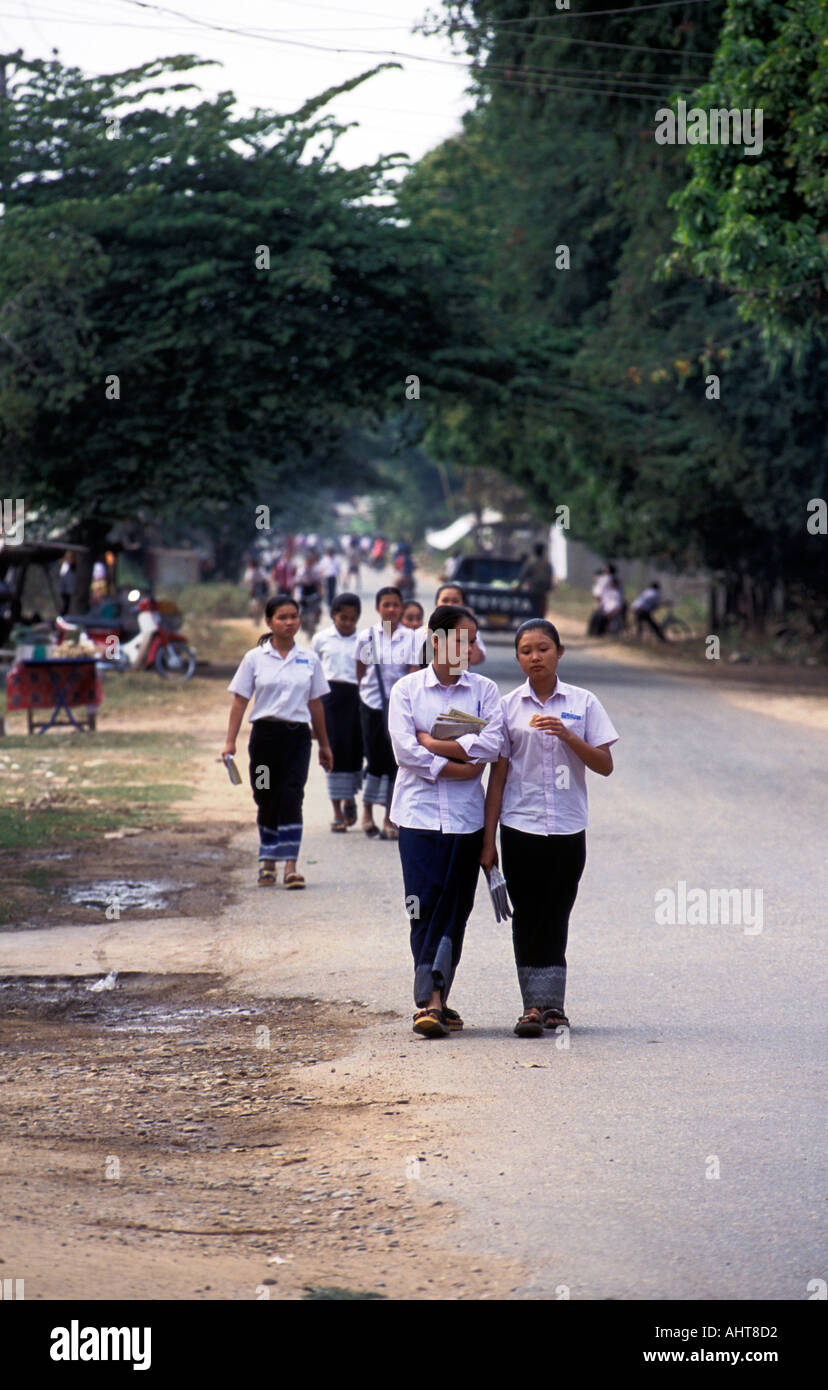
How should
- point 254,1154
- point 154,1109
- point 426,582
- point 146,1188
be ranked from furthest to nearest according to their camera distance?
1. point 426,582
2. point 154,1109
3. point 254,1154
4. point 146,1188

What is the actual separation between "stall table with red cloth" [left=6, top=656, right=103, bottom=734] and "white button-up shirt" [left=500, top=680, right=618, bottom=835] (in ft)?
40.6

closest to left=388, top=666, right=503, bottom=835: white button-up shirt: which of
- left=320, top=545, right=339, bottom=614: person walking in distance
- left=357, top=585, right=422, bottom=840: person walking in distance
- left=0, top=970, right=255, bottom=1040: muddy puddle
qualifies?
left=0, top=970, right=255, bottom=1040: muddy puddle

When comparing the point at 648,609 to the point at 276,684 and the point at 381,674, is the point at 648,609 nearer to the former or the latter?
the point at 381,674

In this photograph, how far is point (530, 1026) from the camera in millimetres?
6707

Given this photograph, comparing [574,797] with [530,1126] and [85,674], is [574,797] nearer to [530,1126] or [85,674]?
[530,1126]

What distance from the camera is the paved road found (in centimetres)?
455

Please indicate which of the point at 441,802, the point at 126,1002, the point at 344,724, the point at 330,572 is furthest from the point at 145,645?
the point at 441,802

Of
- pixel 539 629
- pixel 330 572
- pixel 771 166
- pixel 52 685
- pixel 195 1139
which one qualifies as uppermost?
pixel 771 166

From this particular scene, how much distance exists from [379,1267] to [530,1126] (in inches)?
49.4

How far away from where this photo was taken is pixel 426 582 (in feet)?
226

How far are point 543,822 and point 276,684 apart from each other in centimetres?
383

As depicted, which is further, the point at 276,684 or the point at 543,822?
the point at 276,684

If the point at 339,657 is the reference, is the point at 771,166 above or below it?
above

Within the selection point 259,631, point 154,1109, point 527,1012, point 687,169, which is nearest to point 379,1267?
point 154,1109
